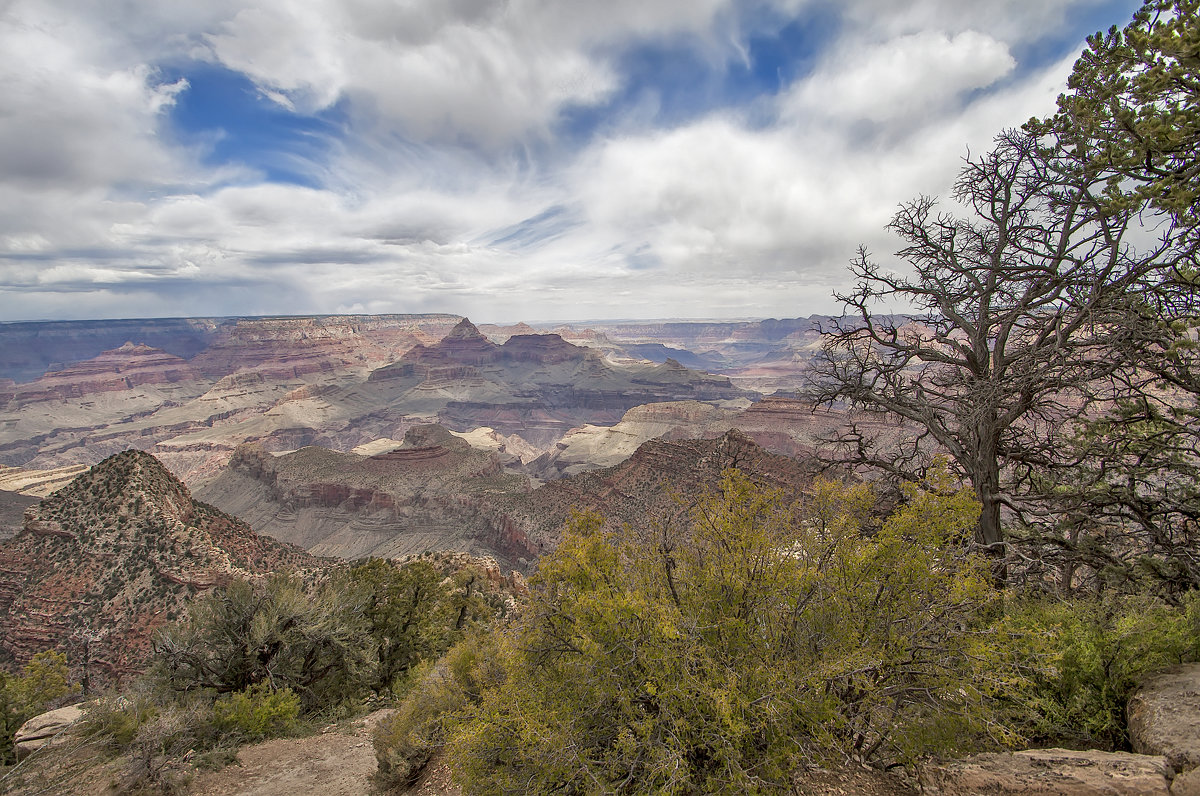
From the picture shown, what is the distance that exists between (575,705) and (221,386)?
245 metres

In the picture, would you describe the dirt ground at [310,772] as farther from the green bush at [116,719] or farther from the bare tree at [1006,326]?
the bare tree at [1006,326]

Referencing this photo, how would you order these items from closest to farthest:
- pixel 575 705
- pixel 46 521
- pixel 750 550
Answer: pixel 575 705
pixel 750 550
pixel 46 521

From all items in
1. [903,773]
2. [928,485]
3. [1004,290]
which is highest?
[1004,290]

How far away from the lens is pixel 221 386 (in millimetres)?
196625

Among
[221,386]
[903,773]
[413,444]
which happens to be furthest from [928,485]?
[221,386]

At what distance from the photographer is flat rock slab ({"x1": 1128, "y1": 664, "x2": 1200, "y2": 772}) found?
468 centimetres

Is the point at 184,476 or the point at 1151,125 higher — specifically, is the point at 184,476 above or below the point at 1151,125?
below

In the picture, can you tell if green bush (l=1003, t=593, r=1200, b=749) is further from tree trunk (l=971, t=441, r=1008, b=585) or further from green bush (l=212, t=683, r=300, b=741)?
green bush (l=212, t=683, r=300, b=741)

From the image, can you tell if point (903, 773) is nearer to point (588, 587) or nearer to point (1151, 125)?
point (588, 587)

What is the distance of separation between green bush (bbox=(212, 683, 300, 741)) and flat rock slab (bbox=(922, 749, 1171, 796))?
16785mm

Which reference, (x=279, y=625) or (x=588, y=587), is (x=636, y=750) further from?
(x=279, y=625)

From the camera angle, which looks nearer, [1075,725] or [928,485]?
[1075,725]

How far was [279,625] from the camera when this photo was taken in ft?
56.1

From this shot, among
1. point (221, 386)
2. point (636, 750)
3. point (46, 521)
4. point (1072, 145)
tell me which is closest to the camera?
point (636, 750)
